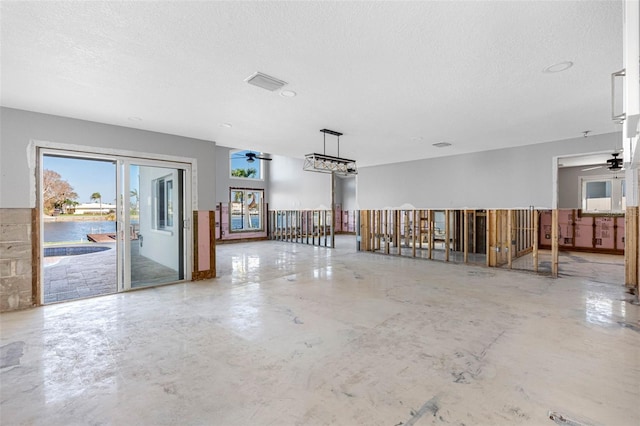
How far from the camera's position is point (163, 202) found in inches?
208

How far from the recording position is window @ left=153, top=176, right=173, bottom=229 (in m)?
5.16

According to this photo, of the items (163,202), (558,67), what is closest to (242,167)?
(163,202)

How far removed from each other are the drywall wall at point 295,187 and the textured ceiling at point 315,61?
5.57 metres

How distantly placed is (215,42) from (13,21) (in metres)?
1.26

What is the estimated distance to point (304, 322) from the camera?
3156mm

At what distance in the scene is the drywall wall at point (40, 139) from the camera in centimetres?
357

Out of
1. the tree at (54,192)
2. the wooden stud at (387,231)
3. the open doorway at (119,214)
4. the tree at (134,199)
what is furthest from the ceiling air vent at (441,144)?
the tree at (54,192)

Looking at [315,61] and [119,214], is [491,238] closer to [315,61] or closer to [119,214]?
[315,61]

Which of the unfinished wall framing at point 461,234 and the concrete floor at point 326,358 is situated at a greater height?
the unfinished wall framing at point 461,234

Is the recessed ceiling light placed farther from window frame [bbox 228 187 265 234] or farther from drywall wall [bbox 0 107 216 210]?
window frame [bbox 228 187 265 234]

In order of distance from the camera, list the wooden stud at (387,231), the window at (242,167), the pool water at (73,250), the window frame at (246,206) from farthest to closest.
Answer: the window at (242,167), the window frame at (246,206), the pool water at (73,250), the wooden stud at (387,231)

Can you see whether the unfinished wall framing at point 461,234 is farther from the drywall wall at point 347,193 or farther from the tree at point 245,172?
the tree at point 245,172

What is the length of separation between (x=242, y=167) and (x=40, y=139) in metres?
8.04

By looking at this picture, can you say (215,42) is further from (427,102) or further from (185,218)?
(185,218)
